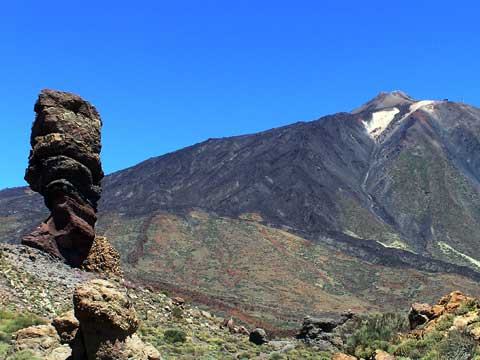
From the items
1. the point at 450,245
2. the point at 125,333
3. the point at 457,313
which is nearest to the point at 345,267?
the point at 450,245

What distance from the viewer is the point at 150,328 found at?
1912 cm

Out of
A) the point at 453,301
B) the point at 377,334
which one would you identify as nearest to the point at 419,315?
the point at 453,301

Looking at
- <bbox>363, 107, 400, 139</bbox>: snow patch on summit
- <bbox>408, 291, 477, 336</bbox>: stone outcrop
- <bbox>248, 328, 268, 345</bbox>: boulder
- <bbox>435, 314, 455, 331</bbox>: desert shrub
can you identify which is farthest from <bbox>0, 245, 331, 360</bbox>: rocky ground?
<bbox>363, 107, 400, 139</bbox>: snow patch on summit

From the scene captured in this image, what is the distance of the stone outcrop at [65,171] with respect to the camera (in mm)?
22219

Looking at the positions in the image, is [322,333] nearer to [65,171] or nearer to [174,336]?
[174,336]

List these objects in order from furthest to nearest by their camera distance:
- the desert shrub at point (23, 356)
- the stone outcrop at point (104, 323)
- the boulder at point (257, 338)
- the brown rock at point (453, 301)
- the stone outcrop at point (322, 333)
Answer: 1. the stone outcrop at point (322, 333)
2. the boulder at point (257, 338)
3. the brown rock at point (453, 301)
4. the desert shrub at point (23, 356)
5. the stone outcrop at point (104, 323)

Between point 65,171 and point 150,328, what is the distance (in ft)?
23.6

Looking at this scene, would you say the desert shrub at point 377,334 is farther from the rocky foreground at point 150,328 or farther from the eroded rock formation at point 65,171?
the eroded rock formation at point 65,171

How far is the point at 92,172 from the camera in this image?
76.8ft

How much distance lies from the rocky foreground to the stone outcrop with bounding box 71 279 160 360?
16mm

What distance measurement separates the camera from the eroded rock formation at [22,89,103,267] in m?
22.2

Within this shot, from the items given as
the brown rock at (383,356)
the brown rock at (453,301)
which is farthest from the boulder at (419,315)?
the brown rock at (383,356)

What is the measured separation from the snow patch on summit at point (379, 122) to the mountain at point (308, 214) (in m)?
0.88

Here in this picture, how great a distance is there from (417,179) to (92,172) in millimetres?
128272
